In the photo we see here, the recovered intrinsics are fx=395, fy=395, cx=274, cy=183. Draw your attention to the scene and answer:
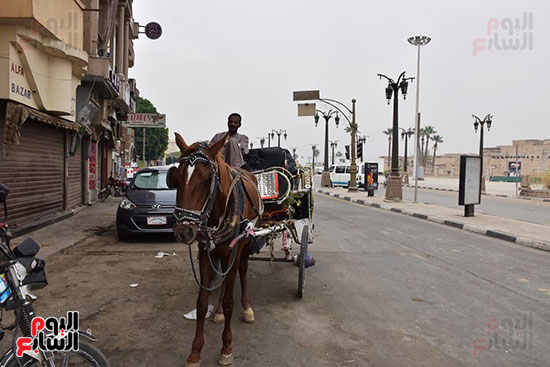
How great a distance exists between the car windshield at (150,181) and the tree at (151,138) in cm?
5541

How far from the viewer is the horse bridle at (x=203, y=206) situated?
2809 millimetres

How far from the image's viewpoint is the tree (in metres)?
63.1

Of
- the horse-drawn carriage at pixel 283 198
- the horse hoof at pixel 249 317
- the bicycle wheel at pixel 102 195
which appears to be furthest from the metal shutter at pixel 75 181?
the horse hoof at pixel 249 317

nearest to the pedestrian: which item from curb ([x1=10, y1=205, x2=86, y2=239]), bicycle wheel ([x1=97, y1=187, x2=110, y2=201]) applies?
curb ([x1=10, y1=205, x2=86, y2=239])

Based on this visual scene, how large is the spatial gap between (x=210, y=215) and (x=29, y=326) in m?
1.46

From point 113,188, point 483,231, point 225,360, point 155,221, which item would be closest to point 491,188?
point 483,231

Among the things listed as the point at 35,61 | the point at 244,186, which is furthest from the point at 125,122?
the point at 244,186

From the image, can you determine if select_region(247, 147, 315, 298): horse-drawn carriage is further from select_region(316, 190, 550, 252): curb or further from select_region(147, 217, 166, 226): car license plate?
select_region(316, 190, 550, 252): curb

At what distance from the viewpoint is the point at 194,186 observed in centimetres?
293

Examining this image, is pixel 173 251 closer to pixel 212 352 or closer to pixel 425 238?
pixel 212 352

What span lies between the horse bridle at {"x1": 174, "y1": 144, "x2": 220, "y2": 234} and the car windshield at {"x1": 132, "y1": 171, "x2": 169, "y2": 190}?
6.89 m

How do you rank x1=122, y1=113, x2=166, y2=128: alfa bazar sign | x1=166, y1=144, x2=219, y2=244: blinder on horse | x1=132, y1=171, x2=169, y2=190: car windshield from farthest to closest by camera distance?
x1=122, y1=113, x2=166, y2=128: alfa bazar sign, x1=132, y1=171, x2=169, y2=190: car windshield, x1=166, y1=144, x2=219, y2=244: blinder on horse

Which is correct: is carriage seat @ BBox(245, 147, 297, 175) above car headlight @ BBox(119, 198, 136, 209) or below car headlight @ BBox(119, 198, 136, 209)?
above

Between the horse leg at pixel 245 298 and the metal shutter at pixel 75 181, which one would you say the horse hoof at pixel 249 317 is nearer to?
the horse leg at pixel 245 298
